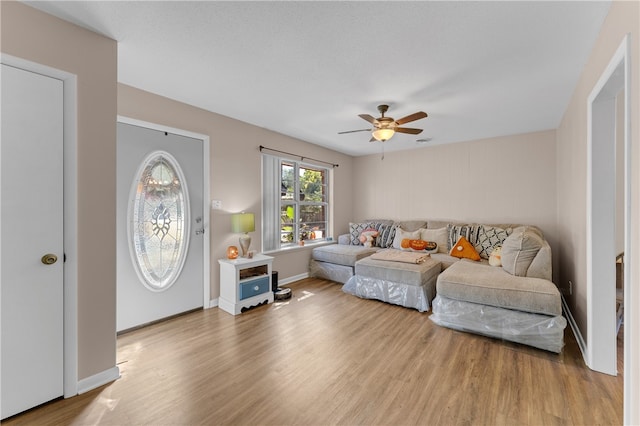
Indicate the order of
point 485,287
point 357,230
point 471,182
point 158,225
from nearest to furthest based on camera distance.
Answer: point 485,287 → point 158,225 → point 471,182 → point 357,230

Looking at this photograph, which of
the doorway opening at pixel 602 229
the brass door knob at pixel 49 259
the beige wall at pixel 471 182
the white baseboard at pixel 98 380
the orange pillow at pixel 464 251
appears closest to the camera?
the brass door knob at pixel 49 259

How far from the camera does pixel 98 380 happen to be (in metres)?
1.94

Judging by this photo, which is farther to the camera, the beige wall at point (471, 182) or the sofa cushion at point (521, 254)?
the beige wall at point (471, 182)

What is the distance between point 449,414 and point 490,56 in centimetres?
259

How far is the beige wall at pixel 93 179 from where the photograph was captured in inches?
72.2

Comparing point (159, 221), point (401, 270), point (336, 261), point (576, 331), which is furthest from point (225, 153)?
point (576, 331)

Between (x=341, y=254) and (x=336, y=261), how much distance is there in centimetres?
16

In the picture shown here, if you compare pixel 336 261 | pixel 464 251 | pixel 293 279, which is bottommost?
pixel 293 279

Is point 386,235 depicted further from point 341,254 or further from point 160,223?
point 160,223

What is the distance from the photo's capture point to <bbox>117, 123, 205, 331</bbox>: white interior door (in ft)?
9.02

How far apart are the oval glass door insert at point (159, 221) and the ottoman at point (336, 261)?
91.0 inches

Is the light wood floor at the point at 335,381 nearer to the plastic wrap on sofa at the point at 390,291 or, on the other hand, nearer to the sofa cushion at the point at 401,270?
the plastic wrap on sofa at the point at 390,291

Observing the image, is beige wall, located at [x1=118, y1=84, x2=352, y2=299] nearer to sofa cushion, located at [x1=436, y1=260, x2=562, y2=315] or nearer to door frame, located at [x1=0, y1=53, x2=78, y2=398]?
door frame, located at [x1=0, y1=53, x2=78, y2=398]

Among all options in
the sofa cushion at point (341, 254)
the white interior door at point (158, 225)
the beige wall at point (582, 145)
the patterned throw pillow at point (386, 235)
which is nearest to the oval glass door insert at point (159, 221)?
the white interior door at point (158, 225)
